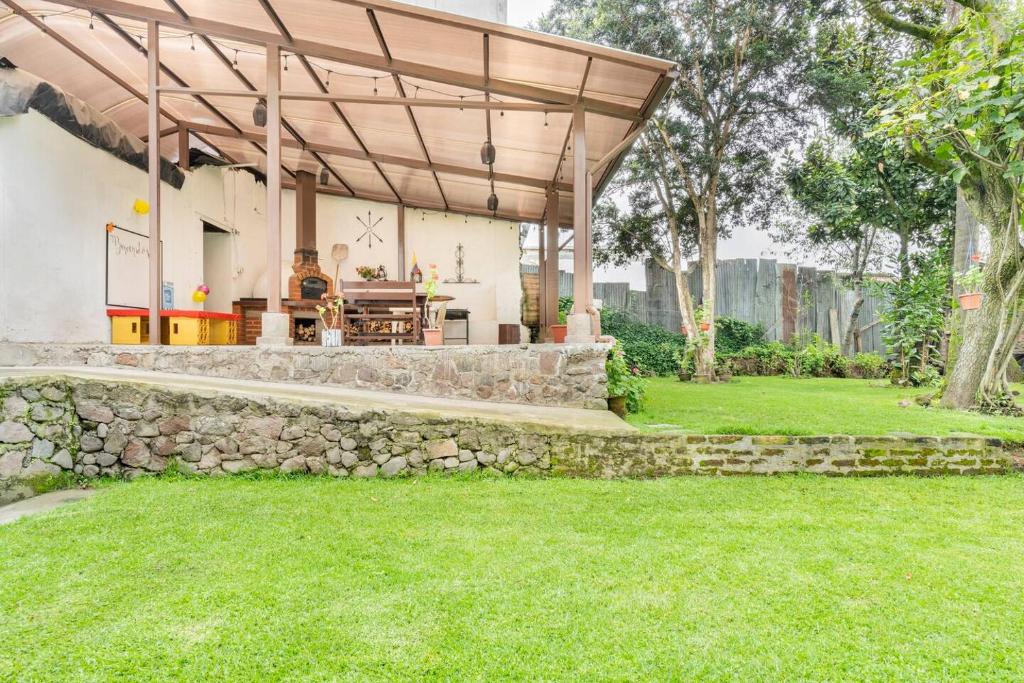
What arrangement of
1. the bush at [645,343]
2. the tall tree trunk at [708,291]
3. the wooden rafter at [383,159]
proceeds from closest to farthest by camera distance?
1. the wooden rafter at [383,159]
2. the tall tree trunk at [708,291]
3. the bush at [645,343]

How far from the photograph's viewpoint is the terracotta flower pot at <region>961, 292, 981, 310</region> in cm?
573

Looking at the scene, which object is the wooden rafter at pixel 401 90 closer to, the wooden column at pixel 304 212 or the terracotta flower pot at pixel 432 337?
the wooden column at pixel 304 212

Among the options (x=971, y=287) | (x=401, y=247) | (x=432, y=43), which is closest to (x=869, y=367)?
(x=971, y=287)

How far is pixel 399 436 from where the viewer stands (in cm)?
413

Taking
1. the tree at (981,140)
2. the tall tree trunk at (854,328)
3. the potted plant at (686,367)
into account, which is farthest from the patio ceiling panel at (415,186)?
the tall tree trunk at (854,328)

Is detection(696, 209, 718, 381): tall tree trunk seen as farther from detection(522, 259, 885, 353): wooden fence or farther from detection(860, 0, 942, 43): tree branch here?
detection(860, 0, 942, 43): tree branch

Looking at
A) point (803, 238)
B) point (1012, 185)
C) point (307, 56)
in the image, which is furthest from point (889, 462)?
point (803, 238)

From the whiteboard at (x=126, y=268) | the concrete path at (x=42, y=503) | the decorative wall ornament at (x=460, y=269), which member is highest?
the decorative wall ornament at (x=460, y=269)

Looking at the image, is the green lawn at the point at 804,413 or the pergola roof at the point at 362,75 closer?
the green lawn at the point at 804,413

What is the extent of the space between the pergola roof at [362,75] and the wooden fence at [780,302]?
502 cm

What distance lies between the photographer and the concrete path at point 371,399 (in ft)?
13.5

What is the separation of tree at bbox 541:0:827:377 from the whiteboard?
8.62 metres

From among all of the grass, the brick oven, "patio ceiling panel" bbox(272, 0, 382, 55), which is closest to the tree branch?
the grass

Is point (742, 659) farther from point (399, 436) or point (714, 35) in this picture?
point (714, 35)
